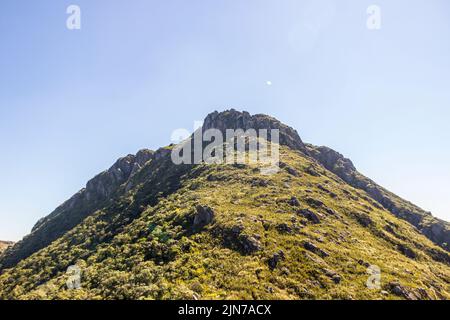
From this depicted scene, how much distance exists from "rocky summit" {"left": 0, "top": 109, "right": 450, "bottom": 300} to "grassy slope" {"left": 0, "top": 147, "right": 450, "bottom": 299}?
38 cm

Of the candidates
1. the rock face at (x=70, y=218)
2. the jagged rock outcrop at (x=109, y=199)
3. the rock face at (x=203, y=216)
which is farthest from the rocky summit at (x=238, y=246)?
the rock face at (x=70, y=218)

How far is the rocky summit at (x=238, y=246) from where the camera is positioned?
65188 millimetres

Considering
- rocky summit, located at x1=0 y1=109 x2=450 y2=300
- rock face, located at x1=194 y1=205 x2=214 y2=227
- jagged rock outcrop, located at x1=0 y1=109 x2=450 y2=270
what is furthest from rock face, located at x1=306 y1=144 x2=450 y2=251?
rock face, located at x1=194 y1=205 x2=214 y2=227

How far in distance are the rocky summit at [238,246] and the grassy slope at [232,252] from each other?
15.0 inches

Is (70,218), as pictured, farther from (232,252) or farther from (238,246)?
(232,252)

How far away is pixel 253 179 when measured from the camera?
12825cm

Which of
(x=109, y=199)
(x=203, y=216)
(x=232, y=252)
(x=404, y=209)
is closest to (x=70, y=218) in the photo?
(x=109, y=199)

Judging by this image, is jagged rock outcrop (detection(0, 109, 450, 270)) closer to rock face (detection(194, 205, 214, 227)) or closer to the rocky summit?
the rocky summit

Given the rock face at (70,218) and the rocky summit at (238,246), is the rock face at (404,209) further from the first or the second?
the rock face at (70,218)

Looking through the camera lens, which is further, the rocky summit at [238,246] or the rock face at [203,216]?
the rock face at [203,216]

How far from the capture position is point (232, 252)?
75.3 meters

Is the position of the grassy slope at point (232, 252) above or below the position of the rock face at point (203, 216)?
below
